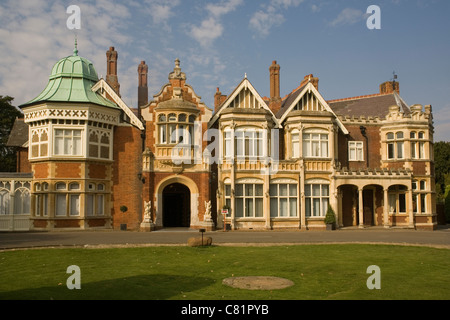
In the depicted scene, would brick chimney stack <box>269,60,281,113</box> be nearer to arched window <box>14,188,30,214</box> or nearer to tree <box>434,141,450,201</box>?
arched window <box>14,188,30,214</box>

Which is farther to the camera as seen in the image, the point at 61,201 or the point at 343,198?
the point at 343,198

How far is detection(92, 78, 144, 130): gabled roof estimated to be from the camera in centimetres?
3147

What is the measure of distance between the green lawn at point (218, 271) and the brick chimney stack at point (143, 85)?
20840 mm

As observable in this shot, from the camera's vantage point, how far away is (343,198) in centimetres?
3488

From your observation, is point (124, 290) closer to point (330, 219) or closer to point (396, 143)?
point (330, 219)

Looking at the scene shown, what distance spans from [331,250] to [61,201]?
1862 cm

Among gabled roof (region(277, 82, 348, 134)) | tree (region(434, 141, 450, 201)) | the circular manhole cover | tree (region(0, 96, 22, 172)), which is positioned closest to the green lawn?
the circular manhole cover

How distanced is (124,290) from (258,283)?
11.1 ft

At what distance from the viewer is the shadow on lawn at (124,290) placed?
31.5ft

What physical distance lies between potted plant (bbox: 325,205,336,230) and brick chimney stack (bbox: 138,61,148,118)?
17573 mm
